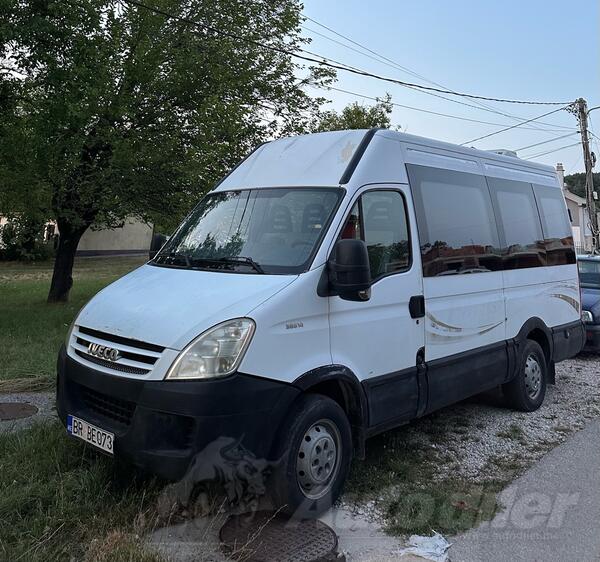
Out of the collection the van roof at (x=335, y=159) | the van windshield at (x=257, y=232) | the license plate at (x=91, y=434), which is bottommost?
the license plate at (x=91, y=434)

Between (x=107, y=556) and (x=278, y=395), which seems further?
(x=278, y=395)

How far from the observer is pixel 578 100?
2491cm

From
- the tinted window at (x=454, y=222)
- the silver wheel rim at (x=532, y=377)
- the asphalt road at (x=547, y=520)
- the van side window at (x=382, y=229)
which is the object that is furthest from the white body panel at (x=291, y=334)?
the silver wheel rim at (x=532, y=377)

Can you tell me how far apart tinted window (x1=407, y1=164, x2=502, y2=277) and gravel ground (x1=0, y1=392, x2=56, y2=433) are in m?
3.71

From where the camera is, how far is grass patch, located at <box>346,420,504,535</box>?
3.72 m

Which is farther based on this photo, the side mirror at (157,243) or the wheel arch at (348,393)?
the side mirror at (157,243)

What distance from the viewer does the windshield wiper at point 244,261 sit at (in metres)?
3.81

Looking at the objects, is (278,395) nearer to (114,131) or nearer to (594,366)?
(594,366)

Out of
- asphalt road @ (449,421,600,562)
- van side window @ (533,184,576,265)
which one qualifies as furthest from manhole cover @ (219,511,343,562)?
van side window @ (533,184,576,265)

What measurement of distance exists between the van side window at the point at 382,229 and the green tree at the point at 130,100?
6.71 meters

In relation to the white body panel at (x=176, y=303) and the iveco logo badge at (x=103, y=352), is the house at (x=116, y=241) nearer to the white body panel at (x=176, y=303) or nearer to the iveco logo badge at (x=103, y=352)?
the white body panel at (x=176, y=303)

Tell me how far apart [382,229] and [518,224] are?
2.44 m

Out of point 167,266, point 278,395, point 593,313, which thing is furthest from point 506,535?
point 593,313

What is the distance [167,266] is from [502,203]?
3.52 metres
